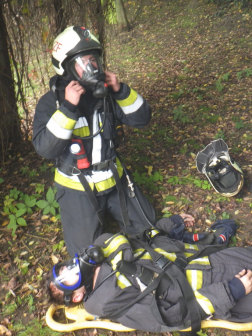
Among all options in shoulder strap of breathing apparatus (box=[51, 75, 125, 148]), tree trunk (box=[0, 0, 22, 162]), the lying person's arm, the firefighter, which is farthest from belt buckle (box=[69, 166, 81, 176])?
tree trunk (box=[0, 0, 22, 162])

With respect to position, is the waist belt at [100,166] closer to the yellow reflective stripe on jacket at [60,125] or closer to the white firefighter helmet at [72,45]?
the yellow reflective stripe on jacket at [60,125]

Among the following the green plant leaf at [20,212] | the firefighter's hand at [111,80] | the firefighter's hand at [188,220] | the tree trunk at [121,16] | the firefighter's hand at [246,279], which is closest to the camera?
the firefighter's hand at [246,279]

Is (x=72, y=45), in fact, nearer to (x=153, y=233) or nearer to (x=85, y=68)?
(x=85, y=68)

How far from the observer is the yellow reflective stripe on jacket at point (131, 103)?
3019 mm

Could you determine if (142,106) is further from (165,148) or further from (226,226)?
(165,148)

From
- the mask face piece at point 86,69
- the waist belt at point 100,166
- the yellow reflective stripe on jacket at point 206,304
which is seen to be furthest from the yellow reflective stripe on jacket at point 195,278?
the mask face piece at point 86,69

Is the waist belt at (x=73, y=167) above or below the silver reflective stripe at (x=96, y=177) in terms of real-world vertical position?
above

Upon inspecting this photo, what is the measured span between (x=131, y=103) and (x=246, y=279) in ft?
6.51

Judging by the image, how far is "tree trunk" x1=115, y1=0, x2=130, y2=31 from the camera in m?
11.8

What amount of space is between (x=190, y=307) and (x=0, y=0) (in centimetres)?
431

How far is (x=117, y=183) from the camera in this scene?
3.16m

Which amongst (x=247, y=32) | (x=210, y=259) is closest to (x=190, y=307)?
(x=210, y=259)

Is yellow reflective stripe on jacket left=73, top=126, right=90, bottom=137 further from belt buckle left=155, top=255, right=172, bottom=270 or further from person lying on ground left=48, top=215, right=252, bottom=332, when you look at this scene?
belt buckle left=155, top=255, right=172, bottom=270

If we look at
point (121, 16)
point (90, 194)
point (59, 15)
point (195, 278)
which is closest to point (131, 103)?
point (90, 194)
